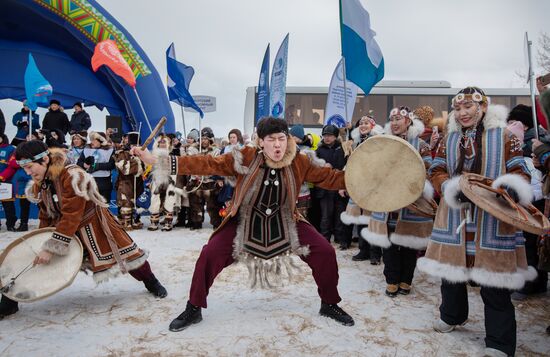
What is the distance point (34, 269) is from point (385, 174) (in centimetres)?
296

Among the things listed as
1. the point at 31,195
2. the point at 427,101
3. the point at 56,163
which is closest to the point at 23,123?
the point at 31,195

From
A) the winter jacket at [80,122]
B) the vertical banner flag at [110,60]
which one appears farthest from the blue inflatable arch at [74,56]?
the vertical banner flag at [110,60]

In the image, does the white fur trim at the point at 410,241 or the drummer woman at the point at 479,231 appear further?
the white fur trim at the point at 410,241

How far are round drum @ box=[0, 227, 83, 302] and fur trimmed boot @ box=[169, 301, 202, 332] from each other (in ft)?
3.01

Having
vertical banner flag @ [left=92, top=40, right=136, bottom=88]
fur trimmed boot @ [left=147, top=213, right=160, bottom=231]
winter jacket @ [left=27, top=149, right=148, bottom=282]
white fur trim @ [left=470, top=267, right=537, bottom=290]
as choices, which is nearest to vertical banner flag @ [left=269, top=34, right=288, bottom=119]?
fur trimmed boot @ [left=147, top=213, right=160, bottom=231]

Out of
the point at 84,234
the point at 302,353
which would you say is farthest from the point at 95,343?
the point at 302,353

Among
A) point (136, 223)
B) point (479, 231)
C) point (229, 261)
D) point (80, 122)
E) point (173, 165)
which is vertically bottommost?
point (136, 223)

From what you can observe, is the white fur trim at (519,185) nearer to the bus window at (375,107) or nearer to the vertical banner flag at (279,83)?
the vertical banner flag at (279,83)

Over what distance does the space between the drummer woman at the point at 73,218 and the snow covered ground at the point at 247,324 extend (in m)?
0.35

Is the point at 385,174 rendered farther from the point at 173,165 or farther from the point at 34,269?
the point at 34,269

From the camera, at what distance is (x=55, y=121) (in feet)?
29.1

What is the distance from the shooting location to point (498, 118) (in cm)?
262

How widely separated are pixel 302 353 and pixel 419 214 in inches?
66.1

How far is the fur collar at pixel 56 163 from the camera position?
3.18m
